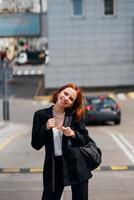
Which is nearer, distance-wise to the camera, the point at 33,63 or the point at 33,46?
the point at 33,63

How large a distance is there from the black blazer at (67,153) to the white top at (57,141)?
0.11ft

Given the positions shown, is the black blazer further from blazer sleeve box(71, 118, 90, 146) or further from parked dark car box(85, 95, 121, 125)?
parked dark car box(85, 95, 121, 125)

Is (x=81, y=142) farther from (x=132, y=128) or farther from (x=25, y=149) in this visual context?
(x=132, y=128)

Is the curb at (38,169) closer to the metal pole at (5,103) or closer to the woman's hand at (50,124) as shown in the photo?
the woman's hand at (50,124)

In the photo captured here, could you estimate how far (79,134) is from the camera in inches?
241

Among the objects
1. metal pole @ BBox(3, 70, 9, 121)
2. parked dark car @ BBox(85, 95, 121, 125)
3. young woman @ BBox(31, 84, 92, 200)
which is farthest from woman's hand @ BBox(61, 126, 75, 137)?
metal pole @ BBox(3, 70, 9, 121)

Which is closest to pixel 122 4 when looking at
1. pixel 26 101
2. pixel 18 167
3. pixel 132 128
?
pixel 26 101

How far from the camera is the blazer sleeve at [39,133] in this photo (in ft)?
19.9

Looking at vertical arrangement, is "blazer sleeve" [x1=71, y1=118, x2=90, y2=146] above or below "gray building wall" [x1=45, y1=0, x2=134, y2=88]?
above

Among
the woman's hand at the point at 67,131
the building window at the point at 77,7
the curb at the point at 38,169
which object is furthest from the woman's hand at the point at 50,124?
the building window at the point at 77,7

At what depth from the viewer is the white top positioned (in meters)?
6.05

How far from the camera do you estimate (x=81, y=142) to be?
6121 mm

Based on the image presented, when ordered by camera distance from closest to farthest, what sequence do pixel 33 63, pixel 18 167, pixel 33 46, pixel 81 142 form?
pixel 81 142 < pixel 18 167 < pixel 33 63 < pixel 33 46

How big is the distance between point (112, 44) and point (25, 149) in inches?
1228
